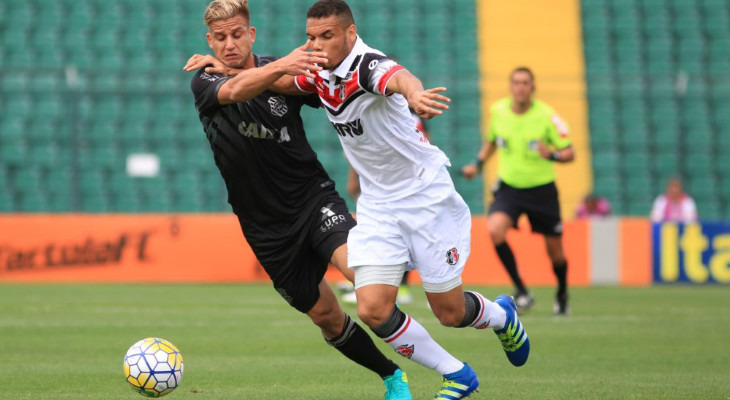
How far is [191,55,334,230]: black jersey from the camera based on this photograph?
5766mm

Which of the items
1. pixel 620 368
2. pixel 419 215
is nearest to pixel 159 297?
pixel 620 368

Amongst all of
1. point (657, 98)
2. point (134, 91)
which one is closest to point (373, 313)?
point (134, 91)

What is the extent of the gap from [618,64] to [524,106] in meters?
14.1

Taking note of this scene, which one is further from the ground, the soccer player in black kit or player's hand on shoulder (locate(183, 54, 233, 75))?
player's hand on shoulder (locate(183, 54, 233, 75))

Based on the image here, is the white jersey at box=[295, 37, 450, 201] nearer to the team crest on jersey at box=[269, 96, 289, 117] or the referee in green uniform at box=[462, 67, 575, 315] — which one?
the team crest on jersey at box=[269, 96, 289, 117]

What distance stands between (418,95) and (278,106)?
130cm

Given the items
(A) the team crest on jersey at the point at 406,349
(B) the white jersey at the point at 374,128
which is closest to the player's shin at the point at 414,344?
(A) the team crest on jersey at the point at 406,349

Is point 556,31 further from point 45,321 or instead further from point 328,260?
point 328,260

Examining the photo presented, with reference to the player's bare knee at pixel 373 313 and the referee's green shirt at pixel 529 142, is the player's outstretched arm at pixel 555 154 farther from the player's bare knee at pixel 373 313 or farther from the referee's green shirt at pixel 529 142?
the player's bare knee at pixel 373 313

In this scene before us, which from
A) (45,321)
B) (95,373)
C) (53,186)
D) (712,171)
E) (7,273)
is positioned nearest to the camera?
(95,373)

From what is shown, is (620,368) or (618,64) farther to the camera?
(618,64)

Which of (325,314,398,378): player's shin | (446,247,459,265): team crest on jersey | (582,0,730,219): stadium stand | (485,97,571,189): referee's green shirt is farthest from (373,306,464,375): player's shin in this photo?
(582,0,730,219): stadium stand

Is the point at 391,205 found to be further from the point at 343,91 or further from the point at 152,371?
the point at 152,371

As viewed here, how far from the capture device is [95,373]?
22.4 feet
